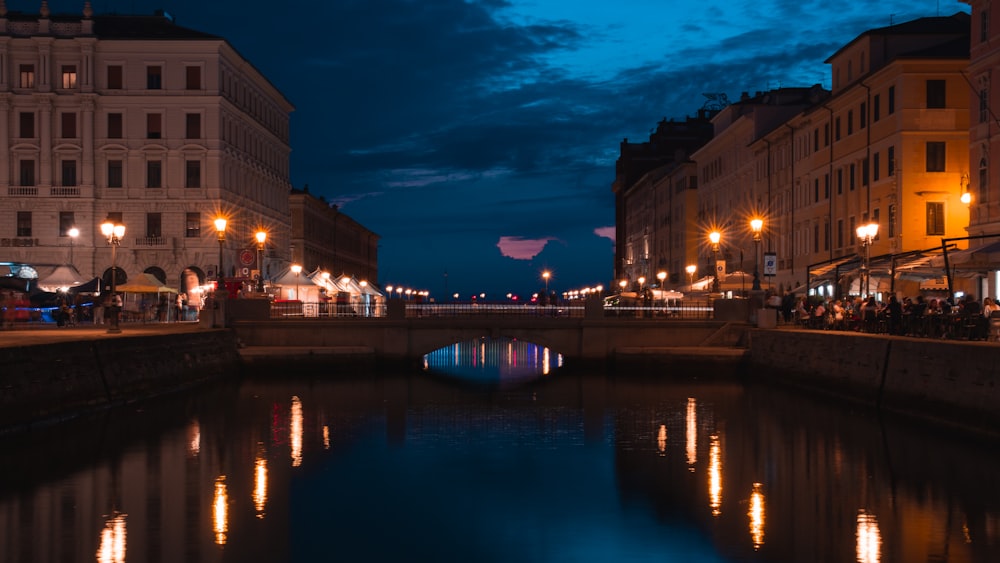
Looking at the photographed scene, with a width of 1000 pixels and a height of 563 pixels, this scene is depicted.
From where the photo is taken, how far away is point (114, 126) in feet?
263

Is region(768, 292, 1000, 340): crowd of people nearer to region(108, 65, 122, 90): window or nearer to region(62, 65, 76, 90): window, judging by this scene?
region(108, 65, 122, 90): window

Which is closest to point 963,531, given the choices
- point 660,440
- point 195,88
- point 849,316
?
point 660,440

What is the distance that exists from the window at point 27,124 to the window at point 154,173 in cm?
778

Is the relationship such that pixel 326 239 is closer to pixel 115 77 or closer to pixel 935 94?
pixel 115 77

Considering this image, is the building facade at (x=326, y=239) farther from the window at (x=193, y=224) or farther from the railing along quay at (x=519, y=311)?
the railing along quay at (x=519, y=311)

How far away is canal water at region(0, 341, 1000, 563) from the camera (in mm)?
20438

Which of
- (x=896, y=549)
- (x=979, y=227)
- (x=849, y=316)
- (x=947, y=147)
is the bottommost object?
(x=896, y=549)

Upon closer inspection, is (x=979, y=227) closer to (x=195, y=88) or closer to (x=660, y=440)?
(x=660, y=440)

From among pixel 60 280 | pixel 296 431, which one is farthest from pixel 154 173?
pixel 296 431

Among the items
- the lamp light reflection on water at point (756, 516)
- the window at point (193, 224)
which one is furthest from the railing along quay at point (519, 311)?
the lamp light reflection on water at point (756, 516)

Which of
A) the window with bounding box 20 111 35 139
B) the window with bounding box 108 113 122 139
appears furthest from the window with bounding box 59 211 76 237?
the window with bounding box 108 113 122 139

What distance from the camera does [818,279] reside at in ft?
180

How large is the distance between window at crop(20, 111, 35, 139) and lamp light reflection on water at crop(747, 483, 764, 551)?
6600cm

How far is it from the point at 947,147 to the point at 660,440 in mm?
29768
